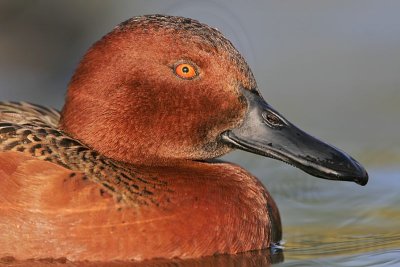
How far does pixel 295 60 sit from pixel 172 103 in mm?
4664

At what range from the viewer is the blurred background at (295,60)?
9453 mm

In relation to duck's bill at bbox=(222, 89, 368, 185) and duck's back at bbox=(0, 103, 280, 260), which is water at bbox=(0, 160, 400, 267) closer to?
duck's back at bbox=(0, 103, 280, 260)

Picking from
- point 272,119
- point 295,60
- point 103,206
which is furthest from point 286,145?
point 295,60

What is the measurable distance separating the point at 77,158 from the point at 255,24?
18.7 feet

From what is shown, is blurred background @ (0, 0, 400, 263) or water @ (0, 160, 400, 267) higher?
blurred background @ (0, 0, 400, 263)

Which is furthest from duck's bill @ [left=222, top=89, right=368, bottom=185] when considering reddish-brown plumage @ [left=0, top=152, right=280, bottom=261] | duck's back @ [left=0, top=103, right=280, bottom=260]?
reddish-brown plumage @ [left=0, top=152, right=280, bottom=261]

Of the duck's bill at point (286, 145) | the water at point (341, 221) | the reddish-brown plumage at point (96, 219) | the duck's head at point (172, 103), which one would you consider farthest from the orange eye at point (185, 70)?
the water at point (341, 221)

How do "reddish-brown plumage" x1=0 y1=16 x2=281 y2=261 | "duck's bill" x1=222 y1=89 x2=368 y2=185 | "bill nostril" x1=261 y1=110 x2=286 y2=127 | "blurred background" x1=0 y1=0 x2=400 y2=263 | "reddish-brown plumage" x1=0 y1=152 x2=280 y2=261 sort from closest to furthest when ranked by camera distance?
"reddish-brown plumage" x1=0 y1=152 x2=280 y2=261 → "reddish-brown plumage" x1=0 y1=16 x2=281 y2=261 → "duck's bill" x1=222 y1=89 x2=368 y2=185 → "bill nostril" x1=261 y1=110 x2=286 y2=127 → "blurred background" x1=0 y1=0 x2=400 y2=263

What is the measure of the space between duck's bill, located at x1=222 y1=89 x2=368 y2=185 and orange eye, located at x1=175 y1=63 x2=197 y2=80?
0.36 metres

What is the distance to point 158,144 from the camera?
23.5 ft

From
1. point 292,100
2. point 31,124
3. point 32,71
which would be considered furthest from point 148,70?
point 32,71

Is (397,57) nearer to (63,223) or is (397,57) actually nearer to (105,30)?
(105,30)

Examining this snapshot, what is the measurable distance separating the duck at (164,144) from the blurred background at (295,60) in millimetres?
1627

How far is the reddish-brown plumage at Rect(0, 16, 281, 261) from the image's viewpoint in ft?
22.1
